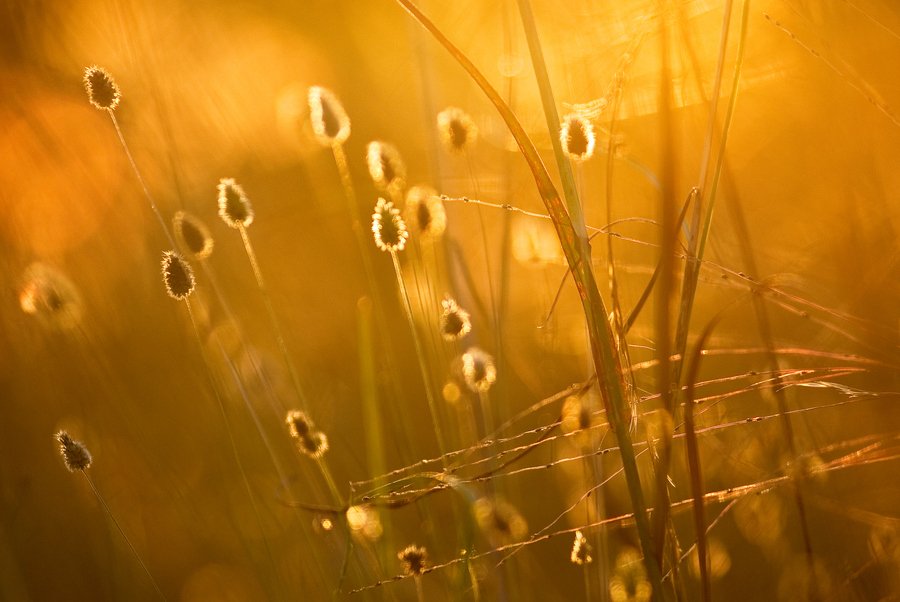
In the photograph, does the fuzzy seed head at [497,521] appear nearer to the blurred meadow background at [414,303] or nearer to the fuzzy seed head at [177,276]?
the blurred meadow background at [414,303]

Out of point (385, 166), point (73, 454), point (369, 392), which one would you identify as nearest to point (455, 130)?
point (385, 166)

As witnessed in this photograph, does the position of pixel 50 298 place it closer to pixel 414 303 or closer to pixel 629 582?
pixel 414 303

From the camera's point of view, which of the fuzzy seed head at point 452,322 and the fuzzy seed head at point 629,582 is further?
the fuzzy seed head at point 452,322

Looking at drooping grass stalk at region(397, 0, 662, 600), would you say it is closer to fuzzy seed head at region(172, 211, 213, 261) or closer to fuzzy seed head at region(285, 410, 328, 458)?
fuzzy seed head at region(285, 410, 328, 458)

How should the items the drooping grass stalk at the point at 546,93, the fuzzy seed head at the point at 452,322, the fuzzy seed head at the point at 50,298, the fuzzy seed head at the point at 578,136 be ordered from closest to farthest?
the drooping grass stalk at the point at 546,93
the fuzzy seed head at the point at 578,136
the fuzzy seed head at the point at 452,322
the fuzzy seed head at the point at 50,298

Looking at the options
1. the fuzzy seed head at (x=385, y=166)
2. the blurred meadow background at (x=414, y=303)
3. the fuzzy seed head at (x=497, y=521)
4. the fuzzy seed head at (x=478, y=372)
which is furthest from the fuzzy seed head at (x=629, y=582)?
the fuzzy seed head at (x=385, y=166)

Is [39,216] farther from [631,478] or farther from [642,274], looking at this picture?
[631,478]
